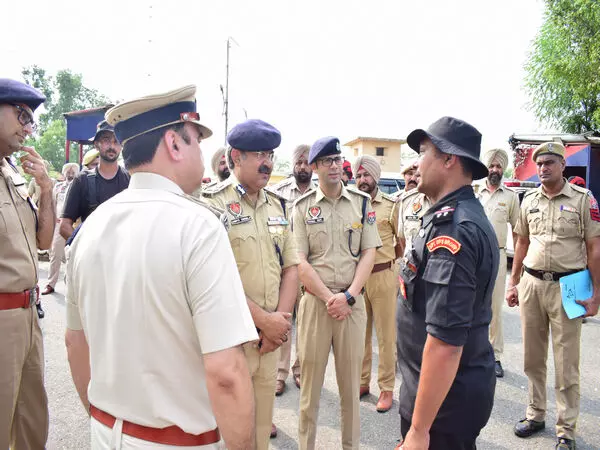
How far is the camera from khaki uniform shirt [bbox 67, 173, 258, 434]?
1180 millimetres

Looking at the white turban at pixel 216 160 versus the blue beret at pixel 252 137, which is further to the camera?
the white turban at pixel 216 160

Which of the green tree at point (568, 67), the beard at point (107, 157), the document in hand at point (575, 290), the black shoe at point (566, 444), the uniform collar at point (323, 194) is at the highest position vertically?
the green tree at point (568, 67)

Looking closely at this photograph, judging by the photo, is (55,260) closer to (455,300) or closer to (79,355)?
(79,355)

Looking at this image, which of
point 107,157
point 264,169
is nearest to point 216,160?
point 107,157

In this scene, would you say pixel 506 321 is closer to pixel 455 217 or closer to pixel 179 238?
pixel 455 217

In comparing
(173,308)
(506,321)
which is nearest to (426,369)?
(173,308)

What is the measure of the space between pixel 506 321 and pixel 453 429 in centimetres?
514

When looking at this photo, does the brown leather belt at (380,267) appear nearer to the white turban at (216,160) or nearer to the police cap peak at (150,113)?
the white turban at (216,160)

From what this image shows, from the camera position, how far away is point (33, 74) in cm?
4822

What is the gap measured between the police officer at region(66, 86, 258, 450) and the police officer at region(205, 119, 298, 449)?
108 cm

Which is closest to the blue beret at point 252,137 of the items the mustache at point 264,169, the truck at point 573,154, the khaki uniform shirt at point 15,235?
the mustache at point 264,169

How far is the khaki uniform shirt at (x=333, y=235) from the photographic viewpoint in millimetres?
3092

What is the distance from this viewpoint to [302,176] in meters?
5.01

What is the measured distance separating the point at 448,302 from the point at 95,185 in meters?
3.27
